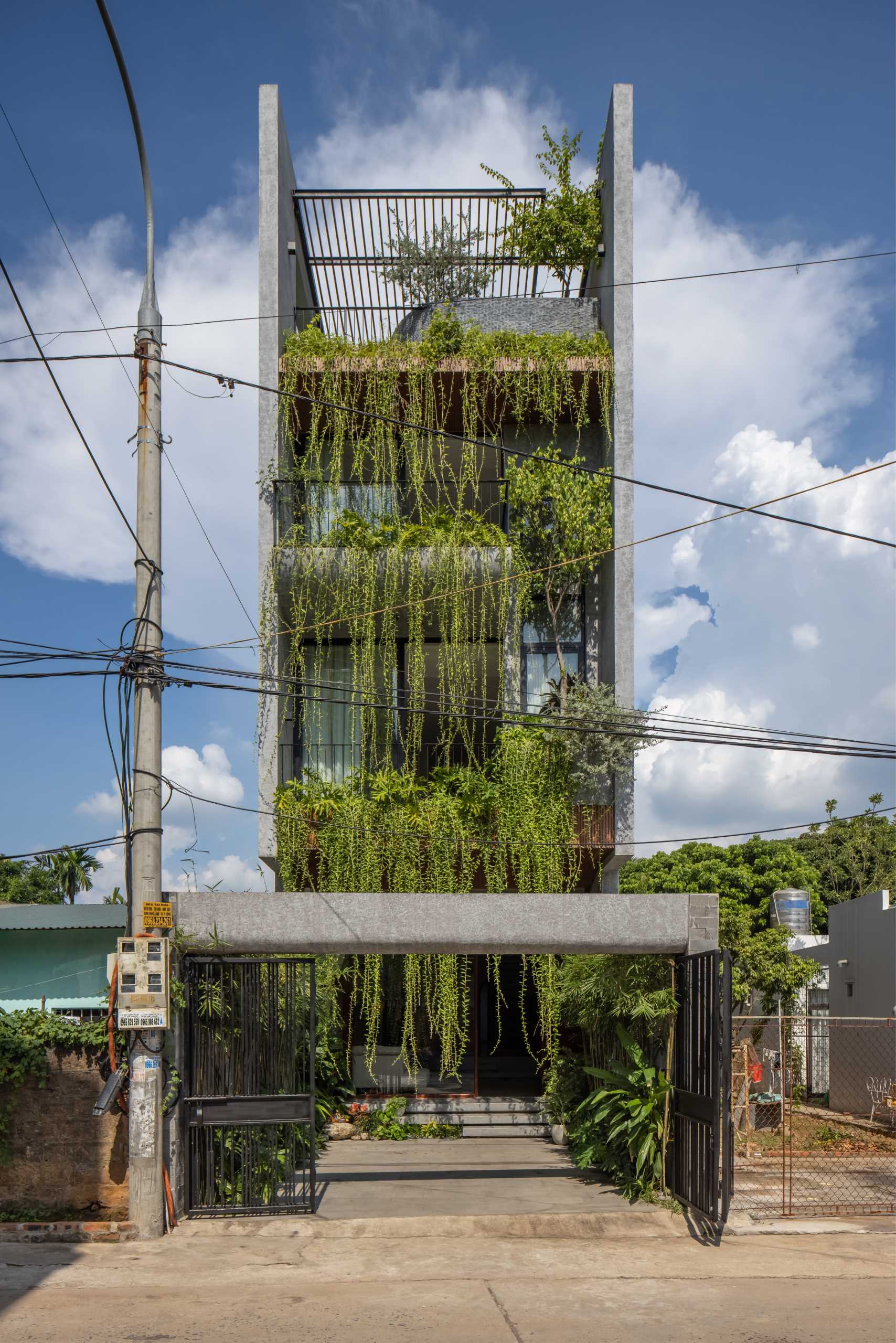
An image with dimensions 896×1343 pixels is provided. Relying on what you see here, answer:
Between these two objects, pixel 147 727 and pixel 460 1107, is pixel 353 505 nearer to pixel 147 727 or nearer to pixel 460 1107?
pixel 147 727

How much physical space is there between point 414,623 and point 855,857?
33.3 meters

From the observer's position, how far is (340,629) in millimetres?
15523

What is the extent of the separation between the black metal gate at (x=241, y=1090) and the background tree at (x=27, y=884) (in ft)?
125

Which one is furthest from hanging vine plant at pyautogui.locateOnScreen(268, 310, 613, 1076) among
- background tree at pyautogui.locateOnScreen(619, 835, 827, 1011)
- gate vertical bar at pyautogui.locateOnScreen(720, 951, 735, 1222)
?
background tree at pyautogui.locateOnScreen(619, 835, 827, 1011)

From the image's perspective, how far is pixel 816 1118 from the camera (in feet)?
61.7

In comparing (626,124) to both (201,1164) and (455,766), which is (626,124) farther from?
(201,1164)

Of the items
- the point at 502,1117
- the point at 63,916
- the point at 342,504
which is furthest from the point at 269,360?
the point at 502,1117

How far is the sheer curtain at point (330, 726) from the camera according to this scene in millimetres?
15398

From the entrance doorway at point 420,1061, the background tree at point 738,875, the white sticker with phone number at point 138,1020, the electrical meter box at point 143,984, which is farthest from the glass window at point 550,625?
the background tree at point 738,875

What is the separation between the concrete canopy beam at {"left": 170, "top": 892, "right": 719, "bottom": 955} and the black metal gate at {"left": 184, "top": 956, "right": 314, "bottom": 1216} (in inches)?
11.2

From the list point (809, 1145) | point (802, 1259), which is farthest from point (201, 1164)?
point (809, 1145)

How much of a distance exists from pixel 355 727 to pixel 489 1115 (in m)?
6.30

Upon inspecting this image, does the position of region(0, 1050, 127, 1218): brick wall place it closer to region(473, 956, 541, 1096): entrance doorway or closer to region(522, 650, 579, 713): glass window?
region(473, 956, 541, 1096): entrance doorway

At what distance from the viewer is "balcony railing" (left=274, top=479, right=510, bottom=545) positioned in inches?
603
